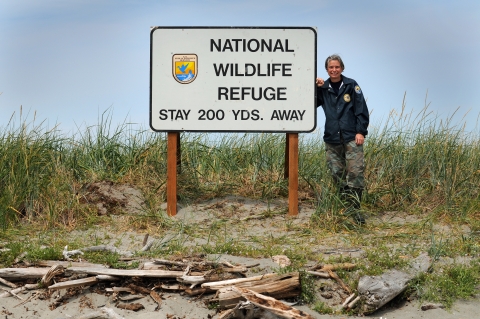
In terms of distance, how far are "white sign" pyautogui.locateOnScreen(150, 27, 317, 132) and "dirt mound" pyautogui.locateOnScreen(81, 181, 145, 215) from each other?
44.2 inches

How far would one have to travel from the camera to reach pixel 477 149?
1041 cm

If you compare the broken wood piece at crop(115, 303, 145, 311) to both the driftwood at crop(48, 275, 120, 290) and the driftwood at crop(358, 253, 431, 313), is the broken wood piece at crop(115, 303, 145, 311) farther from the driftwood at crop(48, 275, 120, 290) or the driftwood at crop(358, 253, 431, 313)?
the driftwood at crop(358, 253, 431, 313)

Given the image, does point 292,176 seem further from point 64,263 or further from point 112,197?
point 64,263

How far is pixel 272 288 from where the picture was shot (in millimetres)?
5340

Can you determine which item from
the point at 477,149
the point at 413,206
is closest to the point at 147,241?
the point at 413,206

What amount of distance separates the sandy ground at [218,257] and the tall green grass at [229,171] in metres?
0.38

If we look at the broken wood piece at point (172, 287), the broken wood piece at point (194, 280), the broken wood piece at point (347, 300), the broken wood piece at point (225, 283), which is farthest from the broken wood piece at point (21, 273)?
the broken wood piece at point (347, 300)

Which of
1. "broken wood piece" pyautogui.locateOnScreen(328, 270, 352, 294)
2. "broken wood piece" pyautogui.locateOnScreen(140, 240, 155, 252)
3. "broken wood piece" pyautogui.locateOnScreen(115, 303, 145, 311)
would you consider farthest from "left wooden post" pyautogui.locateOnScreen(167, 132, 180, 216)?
"broken wood piece" pyautogui.locateOnScreen(328, 270, 352, 294)

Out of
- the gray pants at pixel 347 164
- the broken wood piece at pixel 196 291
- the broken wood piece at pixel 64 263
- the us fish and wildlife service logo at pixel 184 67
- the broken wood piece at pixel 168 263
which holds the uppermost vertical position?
the us fish and wildlife service logo at pixel 184 67

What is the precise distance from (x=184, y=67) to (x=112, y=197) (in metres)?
2.10

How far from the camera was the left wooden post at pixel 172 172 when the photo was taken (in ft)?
28.3

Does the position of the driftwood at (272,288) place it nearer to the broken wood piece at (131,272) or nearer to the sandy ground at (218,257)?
the sandy ground at (218,257)

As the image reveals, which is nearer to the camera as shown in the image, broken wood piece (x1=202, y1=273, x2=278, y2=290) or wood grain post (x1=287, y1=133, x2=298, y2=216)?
broken wood piece (x1=202, y1=273, x2=278, y2=290)

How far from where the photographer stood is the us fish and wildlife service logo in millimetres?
8727
